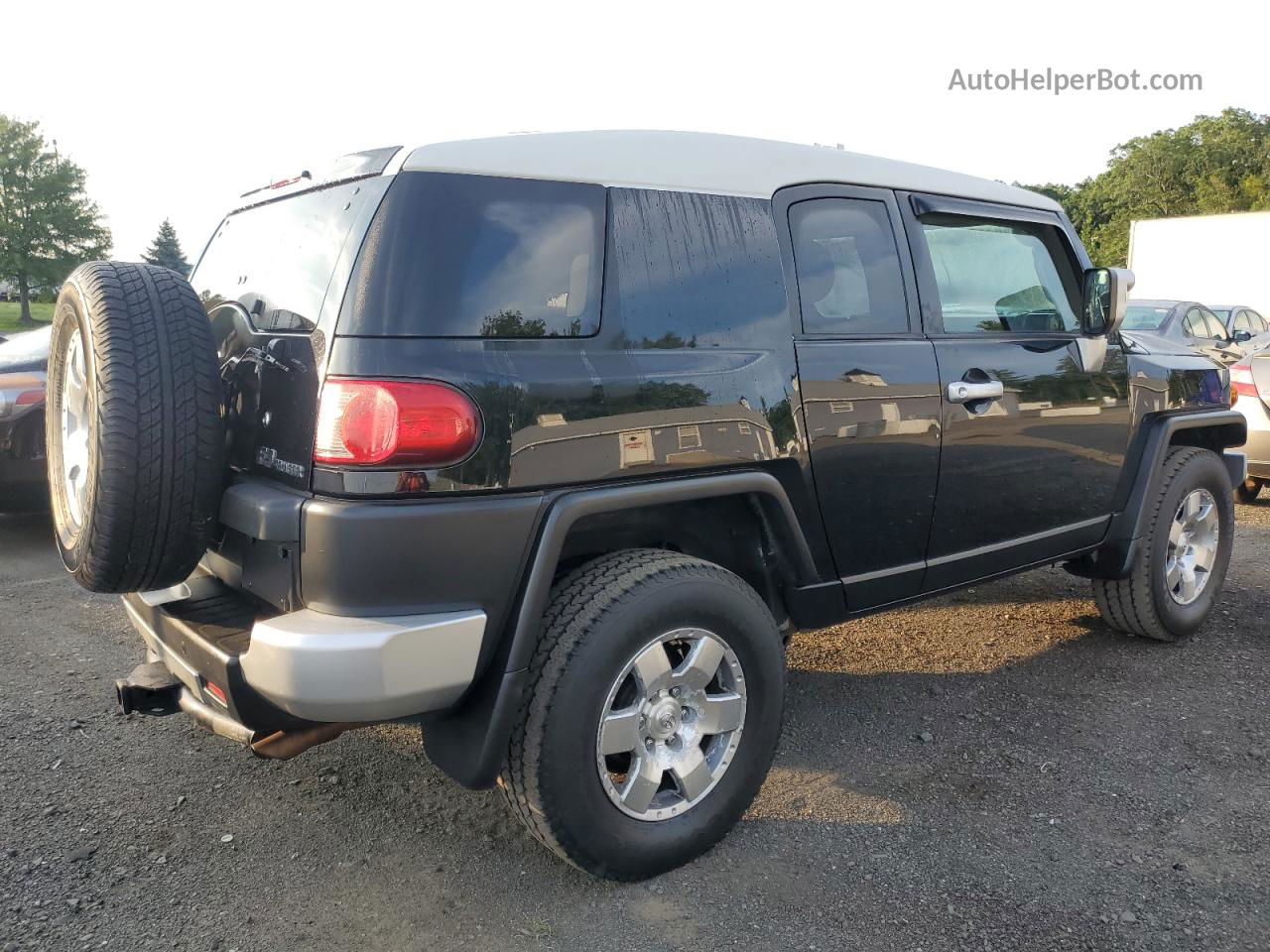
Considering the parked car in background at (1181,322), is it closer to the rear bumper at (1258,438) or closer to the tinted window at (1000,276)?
the rear bumper at (1258,438)

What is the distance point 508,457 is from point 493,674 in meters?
0.53

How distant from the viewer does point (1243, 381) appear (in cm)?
706

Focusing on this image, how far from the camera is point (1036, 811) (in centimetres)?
300

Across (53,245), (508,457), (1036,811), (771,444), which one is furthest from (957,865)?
(53,245)

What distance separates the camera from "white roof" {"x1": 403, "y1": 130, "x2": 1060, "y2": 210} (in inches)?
94.0

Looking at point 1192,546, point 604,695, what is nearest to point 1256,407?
point 1192,546

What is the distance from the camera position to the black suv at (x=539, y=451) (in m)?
2.21

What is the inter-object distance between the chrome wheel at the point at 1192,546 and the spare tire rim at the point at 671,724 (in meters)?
2.67

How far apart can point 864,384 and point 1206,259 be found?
18.2 metres

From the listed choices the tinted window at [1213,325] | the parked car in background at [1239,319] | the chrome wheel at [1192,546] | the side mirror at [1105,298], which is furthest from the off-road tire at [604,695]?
the tinted window at [1213,325]

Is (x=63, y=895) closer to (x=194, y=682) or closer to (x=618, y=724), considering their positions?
(x=194, y=682)

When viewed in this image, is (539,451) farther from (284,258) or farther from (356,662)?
(284,258)

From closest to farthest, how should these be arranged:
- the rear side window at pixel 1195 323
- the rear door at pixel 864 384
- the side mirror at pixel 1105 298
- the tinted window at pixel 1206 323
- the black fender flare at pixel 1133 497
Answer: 1. the rear door at pixel 864 384
2. the side mirror at pixel 1105 298
3. the black fender flare at pixel 1133 497
4. the rear side window at pixel 1195 323
5. the tinted window at pixel 1206 323

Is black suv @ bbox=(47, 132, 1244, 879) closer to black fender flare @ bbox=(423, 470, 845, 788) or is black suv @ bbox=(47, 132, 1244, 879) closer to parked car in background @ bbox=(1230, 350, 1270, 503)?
black fender flare @ bbox=(423, 470, 845, 788)
